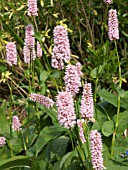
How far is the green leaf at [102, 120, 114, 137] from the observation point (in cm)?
251

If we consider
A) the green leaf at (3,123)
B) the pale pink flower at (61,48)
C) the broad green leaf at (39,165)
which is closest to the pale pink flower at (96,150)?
the pale pink flower at (61,48)

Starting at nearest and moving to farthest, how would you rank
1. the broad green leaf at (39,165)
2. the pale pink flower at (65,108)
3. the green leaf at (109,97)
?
the pale pink flower at (65,108) → the broad green leaf at (39,165) → the green leaf at (109,97)

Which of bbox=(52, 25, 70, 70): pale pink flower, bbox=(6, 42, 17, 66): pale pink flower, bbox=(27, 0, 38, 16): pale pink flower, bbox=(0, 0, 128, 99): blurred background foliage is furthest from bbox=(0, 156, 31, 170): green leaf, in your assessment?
bbox=(0, 0, 128, 99): blurred background foliage

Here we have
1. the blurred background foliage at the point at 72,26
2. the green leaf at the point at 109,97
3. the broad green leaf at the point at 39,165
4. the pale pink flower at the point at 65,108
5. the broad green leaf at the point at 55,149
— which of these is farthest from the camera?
the blurred background foliage at the point at 72,26

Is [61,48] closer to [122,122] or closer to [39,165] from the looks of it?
[39,165]

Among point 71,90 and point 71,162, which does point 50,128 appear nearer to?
point 71,162

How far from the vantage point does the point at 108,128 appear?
2525mm

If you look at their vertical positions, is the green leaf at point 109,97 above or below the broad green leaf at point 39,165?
above

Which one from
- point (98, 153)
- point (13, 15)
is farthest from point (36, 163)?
point (13, 15)

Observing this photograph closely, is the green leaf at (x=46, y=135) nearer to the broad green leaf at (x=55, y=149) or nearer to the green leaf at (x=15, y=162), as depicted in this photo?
the broad green leaf at (x=55, y=149)

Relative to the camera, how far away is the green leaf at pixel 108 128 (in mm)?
2508

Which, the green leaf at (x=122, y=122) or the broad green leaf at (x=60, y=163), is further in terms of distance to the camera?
the green leaf at (x=122, y=122)

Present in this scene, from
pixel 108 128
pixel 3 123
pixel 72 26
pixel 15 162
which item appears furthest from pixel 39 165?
pixel 72 26

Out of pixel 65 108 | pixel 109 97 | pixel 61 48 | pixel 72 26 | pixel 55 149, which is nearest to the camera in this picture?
pixel 65 108
